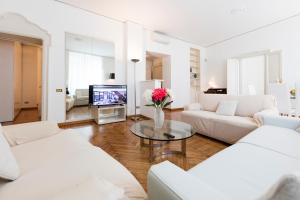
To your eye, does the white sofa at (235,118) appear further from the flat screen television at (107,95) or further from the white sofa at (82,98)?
the white sofa at (82,98)

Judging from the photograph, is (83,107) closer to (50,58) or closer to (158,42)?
(50,58)

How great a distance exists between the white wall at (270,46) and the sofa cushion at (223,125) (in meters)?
3.17

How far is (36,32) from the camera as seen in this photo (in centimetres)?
313

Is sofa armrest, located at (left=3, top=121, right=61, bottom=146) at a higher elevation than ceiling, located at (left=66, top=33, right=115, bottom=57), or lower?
lower

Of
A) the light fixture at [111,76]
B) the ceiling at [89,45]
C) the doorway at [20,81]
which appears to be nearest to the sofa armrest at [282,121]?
the light fixture at [111,76]

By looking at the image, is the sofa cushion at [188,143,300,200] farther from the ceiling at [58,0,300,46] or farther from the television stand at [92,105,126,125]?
the ceiling at [58,0,300,46]

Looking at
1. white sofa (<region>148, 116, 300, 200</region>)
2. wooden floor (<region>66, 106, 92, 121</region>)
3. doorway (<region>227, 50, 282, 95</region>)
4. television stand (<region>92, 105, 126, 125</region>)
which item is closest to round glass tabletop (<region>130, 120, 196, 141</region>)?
white sofa (<region>148, 116, 300, 200</region>)

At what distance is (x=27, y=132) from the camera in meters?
1.35

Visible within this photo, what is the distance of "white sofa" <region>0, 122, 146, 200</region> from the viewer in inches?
23.2

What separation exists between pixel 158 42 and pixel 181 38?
1.08 metres

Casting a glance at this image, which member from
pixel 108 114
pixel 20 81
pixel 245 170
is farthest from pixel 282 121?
pixel 20 81

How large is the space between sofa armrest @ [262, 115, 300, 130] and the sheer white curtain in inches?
142

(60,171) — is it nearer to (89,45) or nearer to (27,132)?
(27,132)

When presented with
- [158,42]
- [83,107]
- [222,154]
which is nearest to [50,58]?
[83,107]
